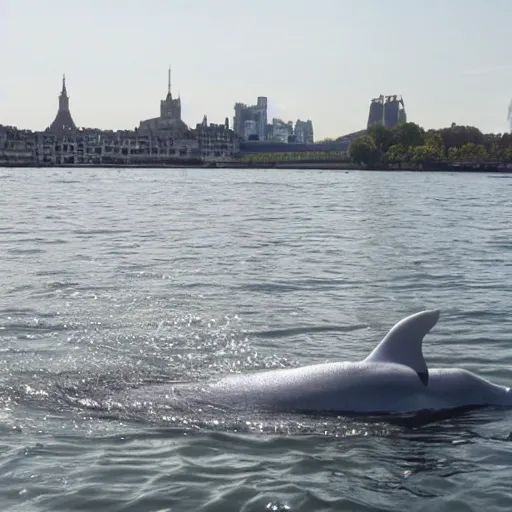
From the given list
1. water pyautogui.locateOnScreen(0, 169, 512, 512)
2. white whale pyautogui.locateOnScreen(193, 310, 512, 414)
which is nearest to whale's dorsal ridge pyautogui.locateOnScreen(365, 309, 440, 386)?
white whale pyautogui.locateOnScreen(193, 310, 512, 414)

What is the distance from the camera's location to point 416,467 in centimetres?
891

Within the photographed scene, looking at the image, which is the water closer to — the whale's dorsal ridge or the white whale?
the white whale

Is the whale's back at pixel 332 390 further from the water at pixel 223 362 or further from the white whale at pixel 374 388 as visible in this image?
the water at pixel 223 362

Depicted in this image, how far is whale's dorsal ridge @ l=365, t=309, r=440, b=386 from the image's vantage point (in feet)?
35.0

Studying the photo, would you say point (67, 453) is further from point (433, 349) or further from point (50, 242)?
point (50, 242)

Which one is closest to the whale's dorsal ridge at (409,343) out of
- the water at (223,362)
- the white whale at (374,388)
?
the white whale at (374,388)

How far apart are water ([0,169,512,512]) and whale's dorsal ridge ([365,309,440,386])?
2.76 feet

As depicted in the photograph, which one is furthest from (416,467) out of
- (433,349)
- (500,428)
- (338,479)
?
(433,349)

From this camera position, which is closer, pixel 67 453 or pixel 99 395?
pixel 67 453

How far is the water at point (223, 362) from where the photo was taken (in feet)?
27.7

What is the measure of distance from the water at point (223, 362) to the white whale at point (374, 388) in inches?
12.9

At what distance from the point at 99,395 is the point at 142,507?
330cm

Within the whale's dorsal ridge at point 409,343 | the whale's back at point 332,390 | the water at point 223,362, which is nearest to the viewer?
the water at point 223,362

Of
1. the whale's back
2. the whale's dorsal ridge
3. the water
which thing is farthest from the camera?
the whale's dorsal ridge
